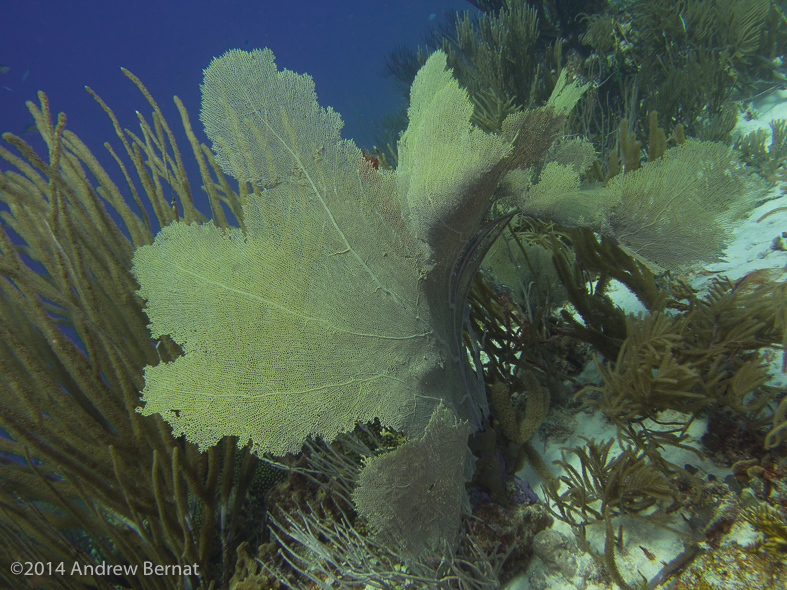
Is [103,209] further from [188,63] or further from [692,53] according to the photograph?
[188,63]

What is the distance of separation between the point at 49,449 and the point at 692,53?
835 cm

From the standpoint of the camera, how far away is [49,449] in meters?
1.76

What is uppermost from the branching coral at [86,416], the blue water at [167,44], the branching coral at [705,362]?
the blue water at [167,44]

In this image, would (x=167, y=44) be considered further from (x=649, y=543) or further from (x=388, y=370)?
(x=649, y=543)

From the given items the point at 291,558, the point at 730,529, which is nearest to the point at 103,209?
the point at 291,558

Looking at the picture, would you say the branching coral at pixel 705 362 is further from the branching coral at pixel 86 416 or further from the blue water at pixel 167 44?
the blue water at pixel 167 44

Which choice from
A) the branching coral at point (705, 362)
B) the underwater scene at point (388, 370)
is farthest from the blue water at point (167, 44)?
the branching coral at point (705, 362)

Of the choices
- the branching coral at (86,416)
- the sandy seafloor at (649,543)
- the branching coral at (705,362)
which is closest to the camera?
the sandy seafloor at (649,543)

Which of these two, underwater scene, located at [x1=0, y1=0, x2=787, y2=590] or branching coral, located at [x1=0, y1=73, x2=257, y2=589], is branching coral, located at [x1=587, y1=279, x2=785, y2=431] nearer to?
underwater scene, located at [x1=0, y1=0, x2=787, y2=590]

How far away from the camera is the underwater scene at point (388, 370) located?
149 cm

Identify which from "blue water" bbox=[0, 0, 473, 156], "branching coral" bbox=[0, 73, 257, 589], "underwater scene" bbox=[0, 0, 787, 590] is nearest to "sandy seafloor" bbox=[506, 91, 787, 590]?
"underwater scene" bbox=[0, 0, 787, 590]

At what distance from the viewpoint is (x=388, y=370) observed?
1.63 meters

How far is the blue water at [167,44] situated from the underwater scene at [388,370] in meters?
72.8

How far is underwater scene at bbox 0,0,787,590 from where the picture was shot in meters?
1.49
